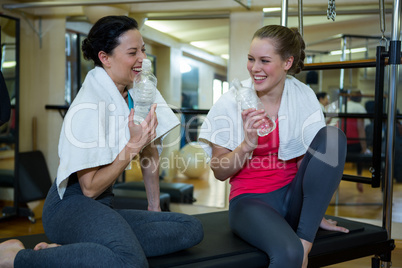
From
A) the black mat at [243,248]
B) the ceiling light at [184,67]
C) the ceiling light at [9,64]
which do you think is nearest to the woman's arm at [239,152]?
the black mat at [243,248]

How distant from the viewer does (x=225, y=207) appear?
3215 mm

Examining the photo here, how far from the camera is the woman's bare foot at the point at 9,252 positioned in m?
1.27

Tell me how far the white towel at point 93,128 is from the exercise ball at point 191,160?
7.11 ft

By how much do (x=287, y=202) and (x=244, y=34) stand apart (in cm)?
188

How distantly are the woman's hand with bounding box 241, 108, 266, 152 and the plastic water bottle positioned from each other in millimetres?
320

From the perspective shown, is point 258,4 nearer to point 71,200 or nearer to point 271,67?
point 271,67

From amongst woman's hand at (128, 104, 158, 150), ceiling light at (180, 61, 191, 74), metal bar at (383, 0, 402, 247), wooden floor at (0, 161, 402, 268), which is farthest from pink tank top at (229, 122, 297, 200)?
ceiling light at (180, 61, 191, 74)

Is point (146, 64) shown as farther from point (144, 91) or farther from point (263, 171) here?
point (263, 171)

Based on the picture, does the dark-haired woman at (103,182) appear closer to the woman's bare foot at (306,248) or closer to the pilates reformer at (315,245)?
the pilates reformer at (315,245)

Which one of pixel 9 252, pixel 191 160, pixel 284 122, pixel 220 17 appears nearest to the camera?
pixel 9 252

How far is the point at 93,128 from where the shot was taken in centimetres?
135

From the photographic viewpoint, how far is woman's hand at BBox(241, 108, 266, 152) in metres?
1.41

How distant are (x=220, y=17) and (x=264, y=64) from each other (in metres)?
1.80

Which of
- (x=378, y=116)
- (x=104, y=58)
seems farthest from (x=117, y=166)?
(x=378, y=116)
